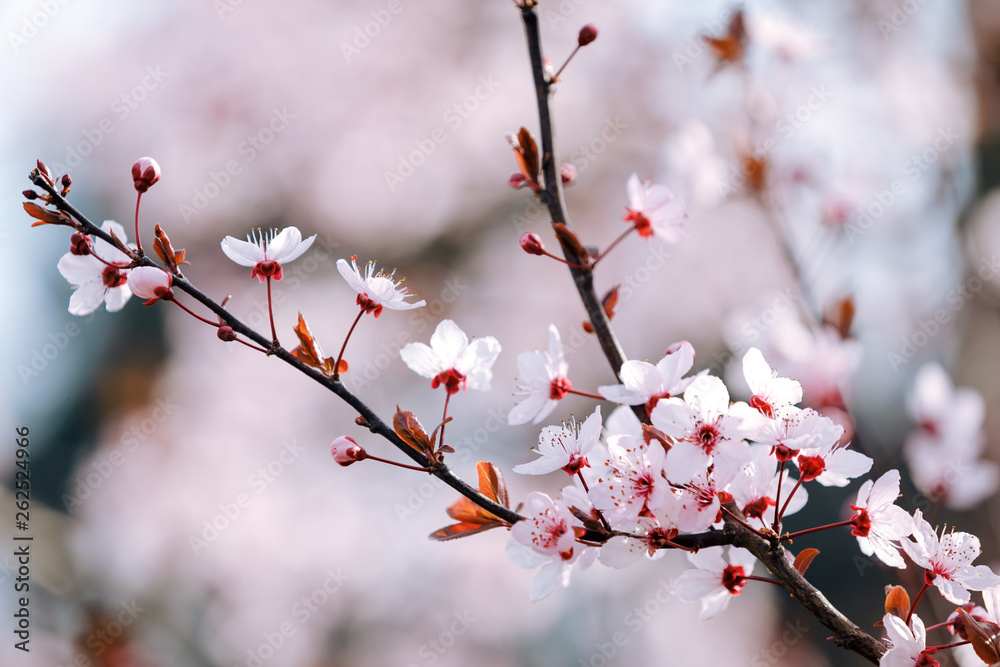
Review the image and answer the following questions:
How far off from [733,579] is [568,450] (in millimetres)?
244

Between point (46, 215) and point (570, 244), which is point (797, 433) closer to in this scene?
point (570, 244)

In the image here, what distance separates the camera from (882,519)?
65 cm

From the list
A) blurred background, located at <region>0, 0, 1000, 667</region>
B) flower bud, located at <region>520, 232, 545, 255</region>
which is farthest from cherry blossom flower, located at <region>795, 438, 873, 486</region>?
blurred background, located at <region>0, 0, 1000, 667</region>

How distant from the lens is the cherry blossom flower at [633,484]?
60cm

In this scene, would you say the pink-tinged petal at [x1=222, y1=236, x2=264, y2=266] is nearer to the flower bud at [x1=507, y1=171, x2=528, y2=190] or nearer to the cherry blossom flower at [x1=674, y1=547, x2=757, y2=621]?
the flower bud at [x1=507, y1=171, x2=528, y2=190]

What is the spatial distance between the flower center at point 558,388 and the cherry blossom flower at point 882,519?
1.12 feet

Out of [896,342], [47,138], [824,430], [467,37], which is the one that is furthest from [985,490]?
[47,138]

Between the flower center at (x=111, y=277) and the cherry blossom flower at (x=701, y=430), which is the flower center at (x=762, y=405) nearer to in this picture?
the cherry blossom flower at (x=701, y=430)

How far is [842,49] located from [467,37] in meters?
2.05

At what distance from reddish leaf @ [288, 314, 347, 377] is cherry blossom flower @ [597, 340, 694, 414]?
0.99 feet

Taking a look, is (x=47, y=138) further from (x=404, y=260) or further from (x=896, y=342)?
(x=896, y=342)

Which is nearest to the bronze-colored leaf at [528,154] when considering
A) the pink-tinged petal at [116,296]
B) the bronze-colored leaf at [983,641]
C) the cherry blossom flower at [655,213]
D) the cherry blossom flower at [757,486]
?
the cherry blossom flower at [655,213]

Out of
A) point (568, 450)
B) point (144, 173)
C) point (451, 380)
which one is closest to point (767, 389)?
point (568, 450)

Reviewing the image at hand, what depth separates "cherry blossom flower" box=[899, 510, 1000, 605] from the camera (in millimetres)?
644
